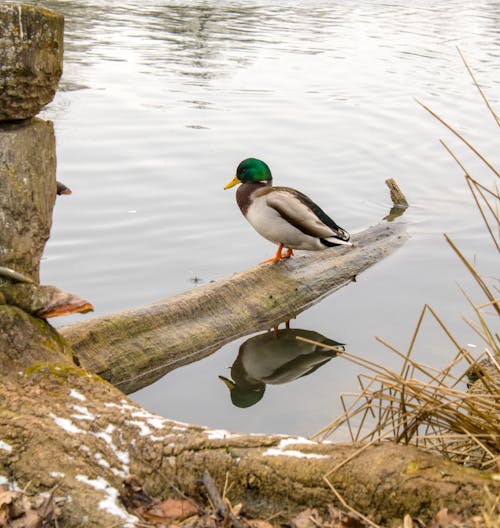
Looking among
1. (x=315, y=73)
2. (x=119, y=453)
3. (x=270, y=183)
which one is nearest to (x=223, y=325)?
(x=270, y=183)

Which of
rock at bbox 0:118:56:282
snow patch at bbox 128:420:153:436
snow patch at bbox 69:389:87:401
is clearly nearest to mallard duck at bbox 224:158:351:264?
rock at bbox 0:118:56:282

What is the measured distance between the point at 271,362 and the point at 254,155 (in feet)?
16.1

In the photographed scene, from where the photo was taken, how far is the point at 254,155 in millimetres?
10477

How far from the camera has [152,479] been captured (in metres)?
3.14

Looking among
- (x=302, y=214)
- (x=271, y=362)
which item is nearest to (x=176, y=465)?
(x=271, y=362)

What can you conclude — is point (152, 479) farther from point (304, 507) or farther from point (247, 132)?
point (247, 132)

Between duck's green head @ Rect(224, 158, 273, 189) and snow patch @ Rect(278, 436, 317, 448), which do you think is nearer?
snow patch @ Rect(278, 436, 317, 448)

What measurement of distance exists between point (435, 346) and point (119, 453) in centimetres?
318

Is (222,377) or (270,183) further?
(270,183)

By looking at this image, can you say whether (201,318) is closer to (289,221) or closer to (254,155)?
(289,221)

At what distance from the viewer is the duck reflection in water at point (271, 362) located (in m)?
5.54

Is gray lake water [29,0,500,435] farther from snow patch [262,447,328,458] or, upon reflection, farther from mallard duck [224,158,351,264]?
snow patch [262,447,328,458]

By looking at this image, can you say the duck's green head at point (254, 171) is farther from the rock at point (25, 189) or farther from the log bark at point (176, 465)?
the log bark at point (176, 465)

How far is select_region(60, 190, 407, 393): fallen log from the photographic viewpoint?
4.92 meters
